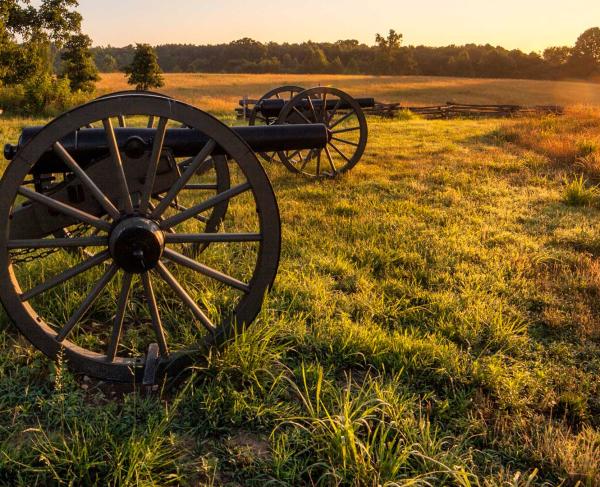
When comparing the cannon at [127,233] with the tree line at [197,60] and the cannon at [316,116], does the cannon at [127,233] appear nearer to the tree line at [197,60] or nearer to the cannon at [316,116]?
the cannon at [316,116]

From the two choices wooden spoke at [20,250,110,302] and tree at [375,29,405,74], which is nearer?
wooden spoke at [20,250,110,302]

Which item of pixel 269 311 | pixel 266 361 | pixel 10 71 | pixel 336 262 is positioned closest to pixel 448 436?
pixel 266 361

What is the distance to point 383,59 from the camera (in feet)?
258

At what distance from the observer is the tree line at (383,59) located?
235 feet

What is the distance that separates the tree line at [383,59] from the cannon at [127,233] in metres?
62.9

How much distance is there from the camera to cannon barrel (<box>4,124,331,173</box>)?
305 centimetres

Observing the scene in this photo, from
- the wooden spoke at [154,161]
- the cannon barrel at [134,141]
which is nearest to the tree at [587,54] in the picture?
the cannon barrel at [134,141]

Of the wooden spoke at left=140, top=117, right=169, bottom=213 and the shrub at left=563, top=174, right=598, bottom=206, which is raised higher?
the wooden spoke at left=140, top=117, right=169, bottom=213

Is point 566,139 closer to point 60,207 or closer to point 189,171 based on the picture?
point 189,171

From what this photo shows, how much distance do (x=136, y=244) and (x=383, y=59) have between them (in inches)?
3289

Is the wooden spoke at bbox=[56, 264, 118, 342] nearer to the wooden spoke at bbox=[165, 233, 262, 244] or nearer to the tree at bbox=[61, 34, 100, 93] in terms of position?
the wooden spoke at bbox=[165, 233, 262, 244]

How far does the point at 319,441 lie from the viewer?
239 centimetres

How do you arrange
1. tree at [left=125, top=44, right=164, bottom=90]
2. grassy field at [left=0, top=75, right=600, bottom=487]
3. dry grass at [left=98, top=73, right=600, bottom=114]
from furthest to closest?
1. tree at [left=125, top=44, right=164, bottom=90]
2. dry grass at [left=98, top=73, right=600, bottom=114]
3. grassy field at [left=0, top=75, right=600, bottom=487]

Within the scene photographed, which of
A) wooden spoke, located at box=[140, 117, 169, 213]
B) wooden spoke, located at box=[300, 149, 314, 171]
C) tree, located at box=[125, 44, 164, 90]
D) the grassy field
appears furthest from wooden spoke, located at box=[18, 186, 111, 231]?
tree, located at box=[125, 44, 164, 90]
